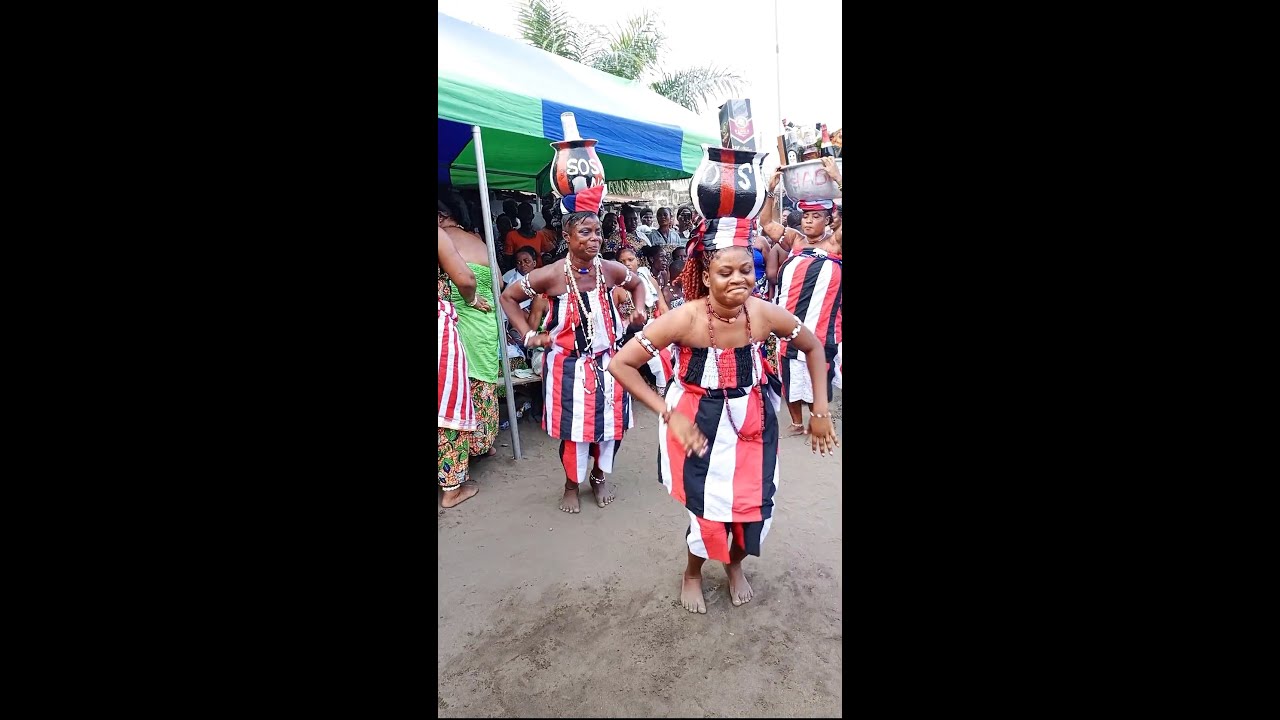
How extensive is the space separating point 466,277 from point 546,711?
2291 mm

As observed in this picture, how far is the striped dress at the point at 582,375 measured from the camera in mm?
3404

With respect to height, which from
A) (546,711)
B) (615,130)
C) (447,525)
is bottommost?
→ (546,711)

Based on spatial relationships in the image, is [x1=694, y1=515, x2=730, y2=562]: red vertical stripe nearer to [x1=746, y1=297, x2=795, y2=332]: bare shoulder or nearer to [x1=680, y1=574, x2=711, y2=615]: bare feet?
[x1=680, y1=574, x2=711, y2=615]: bare feet

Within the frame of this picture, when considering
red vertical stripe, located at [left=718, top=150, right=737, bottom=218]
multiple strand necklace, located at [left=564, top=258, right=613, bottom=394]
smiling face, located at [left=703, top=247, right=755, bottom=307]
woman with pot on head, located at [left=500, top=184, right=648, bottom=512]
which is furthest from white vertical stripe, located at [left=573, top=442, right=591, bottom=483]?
red vertical stripe, located at [left=718, top=150, right=737, bottom=218]

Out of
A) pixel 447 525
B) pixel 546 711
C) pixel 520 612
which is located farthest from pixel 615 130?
pixel 546 711

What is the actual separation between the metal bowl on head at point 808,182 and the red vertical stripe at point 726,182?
Result: 158cm

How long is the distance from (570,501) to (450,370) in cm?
113

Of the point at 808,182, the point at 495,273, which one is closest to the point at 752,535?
the point at 808,182

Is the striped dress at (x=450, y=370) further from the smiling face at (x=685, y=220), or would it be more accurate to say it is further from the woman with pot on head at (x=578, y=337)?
the smiling face at (x=685, y=220)

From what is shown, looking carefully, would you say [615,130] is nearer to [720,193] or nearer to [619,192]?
[720,193]

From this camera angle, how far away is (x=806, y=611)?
252cm

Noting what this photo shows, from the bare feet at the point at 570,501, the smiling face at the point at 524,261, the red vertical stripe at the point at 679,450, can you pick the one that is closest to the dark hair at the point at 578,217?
the red vertical stripe at the point at 679,450

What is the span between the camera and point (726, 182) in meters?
2.22

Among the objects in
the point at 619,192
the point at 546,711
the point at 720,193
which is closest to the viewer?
the point at 546,711
